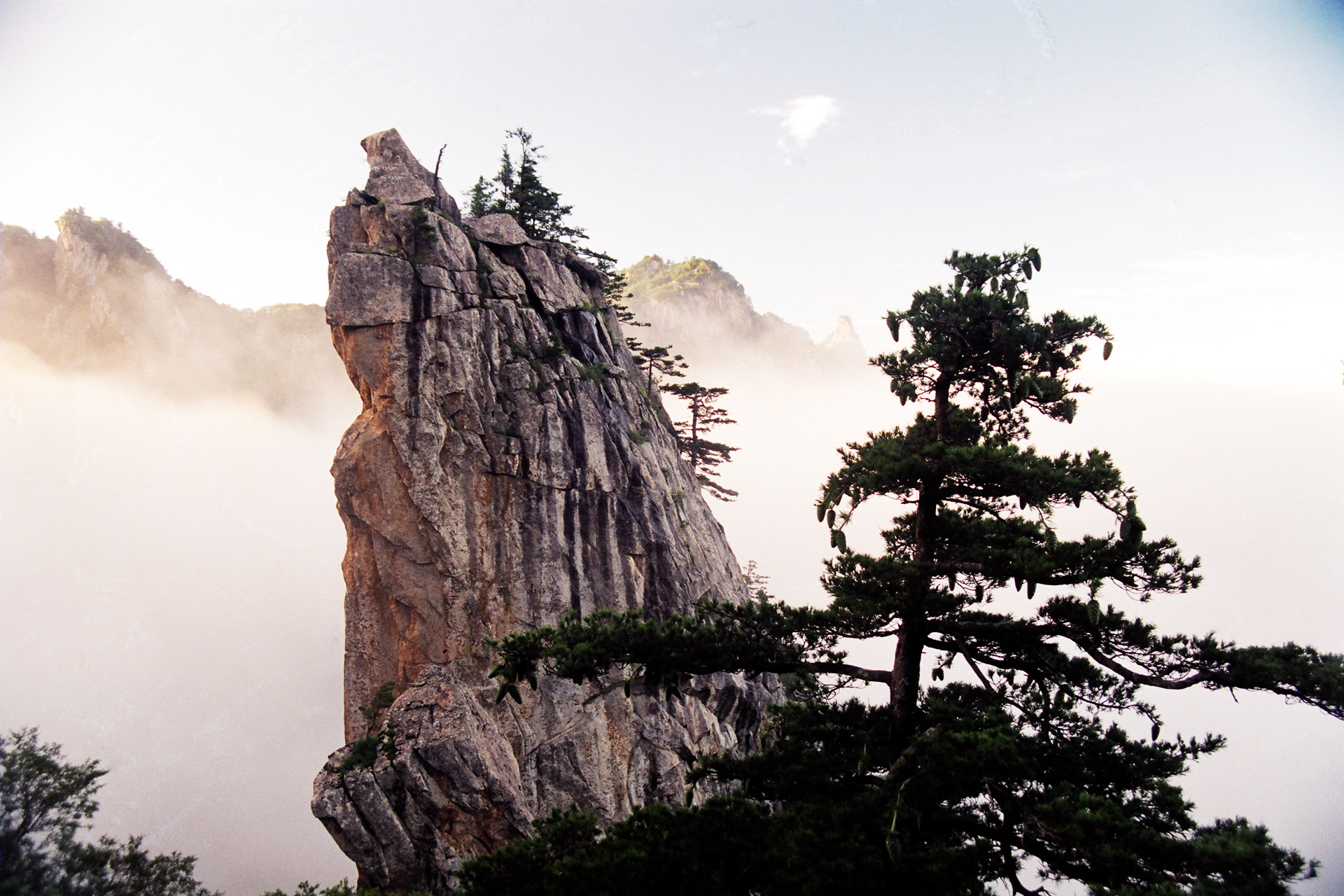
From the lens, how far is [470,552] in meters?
23.5

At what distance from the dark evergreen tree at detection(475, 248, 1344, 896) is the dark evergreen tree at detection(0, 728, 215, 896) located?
11634 millimetres

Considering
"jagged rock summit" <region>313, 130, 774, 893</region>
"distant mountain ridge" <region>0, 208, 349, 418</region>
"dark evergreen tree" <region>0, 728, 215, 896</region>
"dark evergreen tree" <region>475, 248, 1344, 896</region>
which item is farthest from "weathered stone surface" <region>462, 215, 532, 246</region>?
"distant mountain ridge" <region>0, 208, 349, 418</region>

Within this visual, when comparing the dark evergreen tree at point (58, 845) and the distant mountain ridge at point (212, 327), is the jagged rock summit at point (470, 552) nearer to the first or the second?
the dark evergreen tree at point (58, 845)

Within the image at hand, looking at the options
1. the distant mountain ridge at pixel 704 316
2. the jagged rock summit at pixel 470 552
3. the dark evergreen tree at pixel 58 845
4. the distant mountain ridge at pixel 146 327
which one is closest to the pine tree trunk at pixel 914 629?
the jagged rock summit at pixel 470 552

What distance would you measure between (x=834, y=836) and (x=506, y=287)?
2392 cm

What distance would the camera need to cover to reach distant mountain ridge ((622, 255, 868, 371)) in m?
99.6

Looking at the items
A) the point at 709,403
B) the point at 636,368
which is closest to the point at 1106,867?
the point at 636,368

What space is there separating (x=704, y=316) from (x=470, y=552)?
8212cm

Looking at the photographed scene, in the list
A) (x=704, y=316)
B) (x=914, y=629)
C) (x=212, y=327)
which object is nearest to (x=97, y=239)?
(x=212, y=327)

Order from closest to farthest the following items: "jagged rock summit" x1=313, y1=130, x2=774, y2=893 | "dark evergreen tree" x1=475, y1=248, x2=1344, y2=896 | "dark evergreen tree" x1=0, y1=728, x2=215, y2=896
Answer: "dark evergreen tree" x1=475, y1=248, x2=1344, y2=896 < "dark evergreen tree" x1=0, y1=728, x2=215, y2=896 < "jagged rock summit" x1=313, y1=130, x2=774, y2=893

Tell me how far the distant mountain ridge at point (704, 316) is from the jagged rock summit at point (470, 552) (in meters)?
72.1

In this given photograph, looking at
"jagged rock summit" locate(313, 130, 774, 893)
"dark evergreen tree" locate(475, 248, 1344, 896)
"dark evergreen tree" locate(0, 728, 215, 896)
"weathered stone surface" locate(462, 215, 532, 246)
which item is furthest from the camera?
"weathered stone surface" locate(462, 215, 532, 246)

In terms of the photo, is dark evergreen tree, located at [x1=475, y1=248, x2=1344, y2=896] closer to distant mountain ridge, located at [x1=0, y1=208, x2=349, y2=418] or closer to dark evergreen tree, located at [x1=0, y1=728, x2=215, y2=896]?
dark evergreen tree, located at [x1=0, y1=728, x2=215, y2=896]

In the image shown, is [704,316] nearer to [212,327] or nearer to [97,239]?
[212,327]
